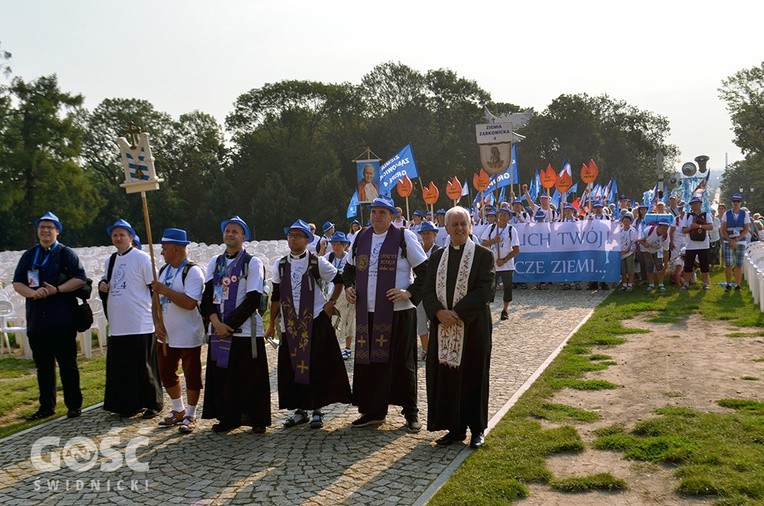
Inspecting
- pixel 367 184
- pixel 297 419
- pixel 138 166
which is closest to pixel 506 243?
pixel 297 419

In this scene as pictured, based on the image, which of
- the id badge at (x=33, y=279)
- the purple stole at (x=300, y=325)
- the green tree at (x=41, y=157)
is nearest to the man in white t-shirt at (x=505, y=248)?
the purple stole at (x=300, y=325)

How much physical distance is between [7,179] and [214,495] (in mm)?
37830

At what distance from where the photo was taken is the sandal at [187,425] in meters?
6.61

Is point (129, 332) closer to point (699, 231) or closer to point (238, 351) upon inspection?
point (238, 351)

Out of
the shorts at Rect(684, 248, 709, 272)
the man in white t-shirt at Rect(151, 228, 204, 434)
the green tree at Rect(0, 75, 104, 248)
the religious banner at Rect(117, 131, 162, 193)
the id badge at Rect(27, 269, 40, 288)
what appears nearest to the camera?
the man in white t-shirt at Rect(151, 228, 204, 434)

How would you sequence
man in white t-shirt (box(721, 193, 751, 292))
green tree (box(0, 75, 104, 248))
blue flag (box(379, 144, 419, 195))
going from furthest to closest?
green tree (box(0, 75, 104, 248)) → blue flag (box(379, 144, 419, 195)) → man in white t-shirt (box(721, 193, 751, 292))

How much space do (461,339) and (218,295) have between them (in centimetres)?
227

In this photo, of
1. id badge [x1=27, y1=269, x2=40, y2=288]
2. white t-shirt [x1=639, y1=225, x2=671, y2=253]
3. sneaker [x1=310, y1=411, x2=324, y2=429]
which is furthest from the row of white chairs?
id badge [x1=27, y1=269, x2=40, y2=288]

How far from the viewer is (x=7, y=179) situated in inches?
1487

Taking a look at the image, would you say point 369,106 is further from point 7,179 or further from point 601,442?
point 601,442

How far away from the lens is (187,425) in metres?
6.66

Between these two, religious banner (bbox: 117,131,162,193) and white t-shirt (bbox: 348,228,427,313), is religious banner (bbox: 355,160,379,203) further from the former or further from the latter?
white t-shirt (bbox: 348,228,427,313)

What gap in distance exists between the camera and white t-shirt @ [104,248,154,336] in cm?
729

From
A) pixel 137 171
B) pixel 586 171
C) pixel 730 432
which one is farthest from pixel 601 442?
pixel 586 171
